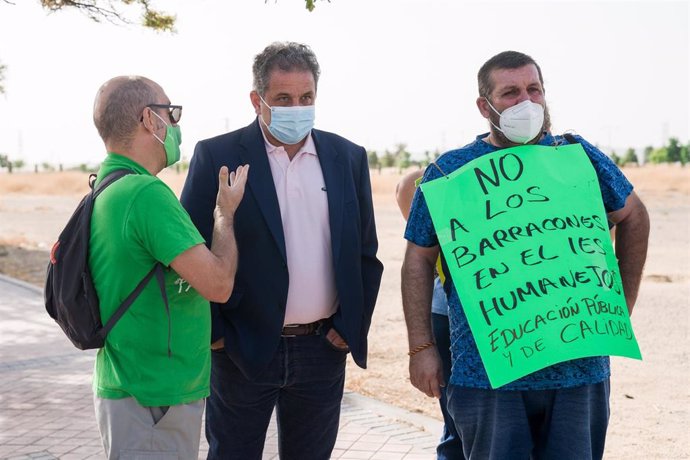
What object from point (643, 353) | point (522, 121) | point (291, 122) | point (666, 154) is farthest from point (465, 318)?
point (666, 154)

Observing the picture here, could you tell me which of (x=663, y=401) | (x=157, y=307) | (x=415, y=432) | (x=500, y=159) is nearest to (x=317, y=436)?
(x=157, y=307)

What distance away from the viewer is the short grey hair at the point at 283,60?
3.41 meters

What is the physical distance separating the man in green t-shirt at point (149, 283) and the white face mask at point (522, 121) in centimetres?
93

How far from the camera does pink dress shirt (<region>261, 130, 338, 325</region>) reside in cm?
343

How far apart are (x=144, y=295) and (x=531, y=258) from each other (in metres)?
1.26

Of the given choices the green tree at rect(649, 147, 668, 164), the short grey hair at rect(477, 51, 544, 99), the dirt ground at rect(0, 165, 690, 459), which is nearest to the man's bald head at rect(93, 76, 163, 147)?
the short grey hair at rect(477, 51, 544, 99)

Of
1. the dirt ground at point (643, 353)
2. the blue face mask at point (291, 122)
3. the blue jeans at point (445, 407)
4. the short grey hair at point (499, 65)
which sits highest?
the short grey hair at point (499, 65)

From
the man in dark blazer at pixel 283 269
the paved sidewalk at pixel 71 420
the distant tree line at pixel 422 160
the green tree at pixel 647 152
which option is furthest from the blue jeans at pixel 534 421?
the green tree at pixel 647 152

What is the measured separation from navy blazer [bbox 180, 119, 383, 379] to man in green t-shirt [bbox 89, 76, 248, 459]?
42cm

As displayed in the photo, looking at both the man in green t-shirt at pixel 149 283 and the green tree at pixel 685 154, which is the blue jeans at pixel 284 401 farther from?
the green tree at pixel 685 154

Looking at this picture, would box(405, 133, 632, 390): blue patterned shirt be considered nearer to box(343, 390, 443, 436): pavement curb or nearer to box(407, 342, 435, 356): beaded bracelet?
box(407, 342, 435, 356): beaded bracelet

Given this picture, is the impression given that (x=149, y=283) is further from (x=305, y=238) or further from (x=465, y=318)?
(x=465, y=318)

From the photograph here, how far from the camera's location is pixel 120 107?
2844 millimetres

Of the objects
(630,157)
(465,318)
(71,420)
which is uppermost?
(465,318)
